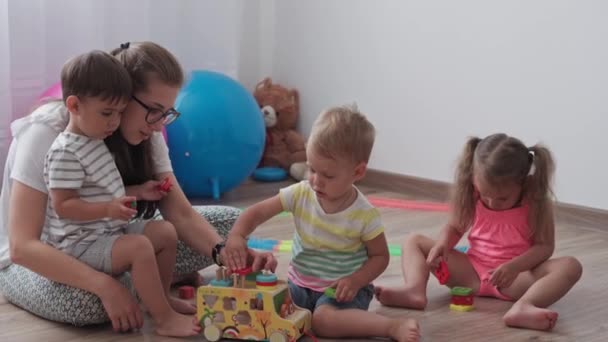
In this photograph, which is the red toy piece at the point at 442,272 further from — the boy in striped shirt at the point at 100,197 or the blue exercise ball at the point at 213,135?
the blue exercise ball at the point at 213,135

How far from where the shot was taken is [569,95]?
303 centimetres

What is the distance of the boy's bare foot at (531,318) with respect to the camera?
1992 millimetres

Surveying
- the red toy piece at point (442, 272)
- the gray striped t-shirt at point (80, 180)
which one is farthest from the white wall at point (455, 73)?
the gray striped t-shirt at point (80, 180)

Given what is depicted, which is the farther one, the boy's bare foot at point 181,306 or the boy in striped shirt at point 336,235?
the boy's bare foot at point 181,306

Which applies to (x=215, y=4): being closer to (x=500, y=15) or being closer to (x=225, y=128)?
(x=225, y=128)

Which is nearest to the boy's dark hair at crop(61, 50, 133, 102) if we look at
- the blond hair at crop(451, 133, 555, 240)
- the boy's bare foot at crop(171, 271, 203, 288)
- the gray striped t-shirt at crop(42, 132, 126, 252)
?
the gray striped t-shirt at crop(42, 132, 126, 252)

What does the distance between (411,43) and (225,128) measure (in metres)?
0.81

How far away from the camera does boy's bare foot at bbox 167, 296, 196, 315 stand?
6.84ft

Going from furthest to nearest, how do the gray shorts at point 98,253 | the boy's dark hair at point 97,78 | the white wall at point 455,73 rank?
the white wall at point 455,73 → the gray shorts at point 98,253 → the boy's dark hair at point 97,78

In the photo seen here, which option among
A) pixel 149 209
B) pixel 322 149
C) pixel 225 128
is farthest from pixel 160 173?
pixel 225 128

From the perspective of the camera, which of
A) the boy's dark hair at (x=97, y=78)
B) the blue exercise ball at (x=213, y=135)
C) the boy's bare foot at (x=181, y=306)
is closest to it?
the boy's dark hair at (x=97, y=78)

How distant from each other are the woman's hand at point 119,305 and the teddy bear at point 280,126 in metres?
2.04

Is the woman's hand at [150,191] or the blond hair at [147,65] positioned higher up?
the blond hair at [147,65]

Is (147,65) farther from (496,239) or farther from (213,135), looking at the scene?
(213,135)
